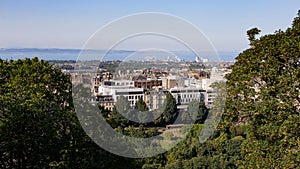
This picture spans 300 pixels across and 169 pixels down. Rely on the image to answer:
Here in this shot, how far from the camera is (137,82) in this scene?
308 inches

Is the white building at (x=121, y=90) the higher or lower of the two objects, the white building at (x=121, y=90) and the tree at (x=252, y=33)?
the lower

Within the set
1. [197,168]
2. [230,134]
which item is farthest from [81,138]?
[230,134]

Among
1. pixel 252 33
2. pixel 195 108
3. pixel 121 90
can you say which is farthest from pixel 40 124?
pixel 195 108

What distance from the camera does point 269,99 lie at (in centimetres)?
352

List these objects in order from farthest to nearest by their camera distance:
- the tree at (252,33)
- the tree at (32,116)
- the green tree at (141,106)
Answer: the green tree at (141,106), the tree at (32,116), the tree at (252,33)

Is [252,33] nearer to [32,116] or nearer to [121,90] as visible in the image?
[32,116]

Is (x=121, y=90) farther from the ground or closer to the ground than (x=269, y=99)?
closer to the ground

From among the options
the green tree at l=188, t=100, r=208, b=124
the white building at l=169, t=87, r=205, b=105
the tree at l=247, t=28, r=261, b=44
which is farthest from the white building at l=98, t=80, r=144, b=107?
the tree at l=247, t=28, r=261, b=44

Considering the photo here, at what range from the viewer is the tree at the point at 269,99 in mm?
3400

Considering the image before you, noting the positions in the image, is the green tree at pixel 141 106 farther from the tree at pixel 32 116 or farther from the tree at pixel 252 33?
the tree at pixel 252 33

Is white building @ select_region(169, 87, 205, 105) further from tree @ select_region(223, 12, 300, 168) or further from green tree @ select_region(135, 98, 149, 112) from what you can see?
tree @ select_region(223, 12, 300, 168)

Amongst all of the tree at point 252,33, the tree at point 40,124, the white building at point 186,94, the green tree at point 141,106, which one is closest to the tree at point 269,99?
the tree at point 252,33

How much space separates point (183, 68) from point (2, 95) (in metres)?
3.45

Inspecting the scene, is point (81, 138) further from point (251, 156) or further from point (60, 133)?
point (251, 156)
